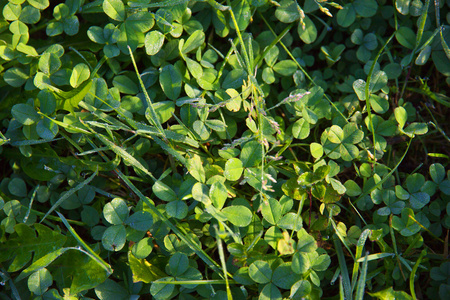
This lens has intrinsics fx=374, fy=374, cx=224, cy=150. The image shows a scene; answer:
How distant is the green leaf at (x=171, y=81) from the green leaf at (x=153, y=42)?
11 cm

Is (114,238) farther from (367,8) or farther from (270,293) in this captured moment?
(367,8)

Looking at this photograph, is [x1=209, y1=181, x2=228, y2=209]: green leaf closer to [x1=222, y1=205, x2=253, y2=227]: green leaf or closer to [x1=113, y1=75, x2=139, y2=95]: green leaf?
[x1=222, y1=205, x2=253, y2=227]: green leaf

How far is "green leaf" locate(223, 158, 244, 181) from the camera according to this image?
6.26 feet

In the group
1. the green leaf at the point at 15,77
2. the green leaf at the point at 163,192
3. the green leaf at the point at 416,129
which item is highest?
the green leaf at the point at 15,77

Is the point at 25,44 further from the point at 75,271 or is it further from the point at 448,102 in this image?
the point at 448,102

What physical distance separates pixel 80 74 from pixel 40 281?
1.13m

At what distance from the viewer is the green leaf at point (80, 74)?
2.09 m

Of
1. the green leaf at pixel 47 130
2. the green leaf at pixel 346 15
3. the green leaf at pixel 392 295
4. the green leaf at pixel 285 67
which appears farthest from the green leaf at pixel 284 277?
the green leaf at pixel 346 15

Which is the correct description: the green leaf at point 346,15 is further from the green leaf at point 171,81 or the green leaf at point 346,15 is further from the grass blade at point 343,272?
the grass blade at point 343,272

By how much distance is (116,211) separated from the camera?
1926mm

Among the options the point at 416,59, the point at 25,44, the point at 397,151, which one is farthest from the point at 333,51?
the point at 25,44

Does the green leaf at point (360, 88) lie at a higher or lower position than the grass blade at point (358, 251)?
higher

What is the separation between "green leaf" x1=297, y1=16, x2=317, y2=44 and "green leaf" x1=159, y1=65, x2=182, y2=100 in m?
0.81

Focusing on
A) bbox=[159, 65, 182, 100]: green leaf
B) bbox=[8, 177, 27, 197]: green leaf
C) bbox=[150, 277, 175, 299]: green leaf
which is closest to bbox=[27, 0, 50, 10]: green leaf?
bbox=[159, 65, 182, 100]: green leaf
